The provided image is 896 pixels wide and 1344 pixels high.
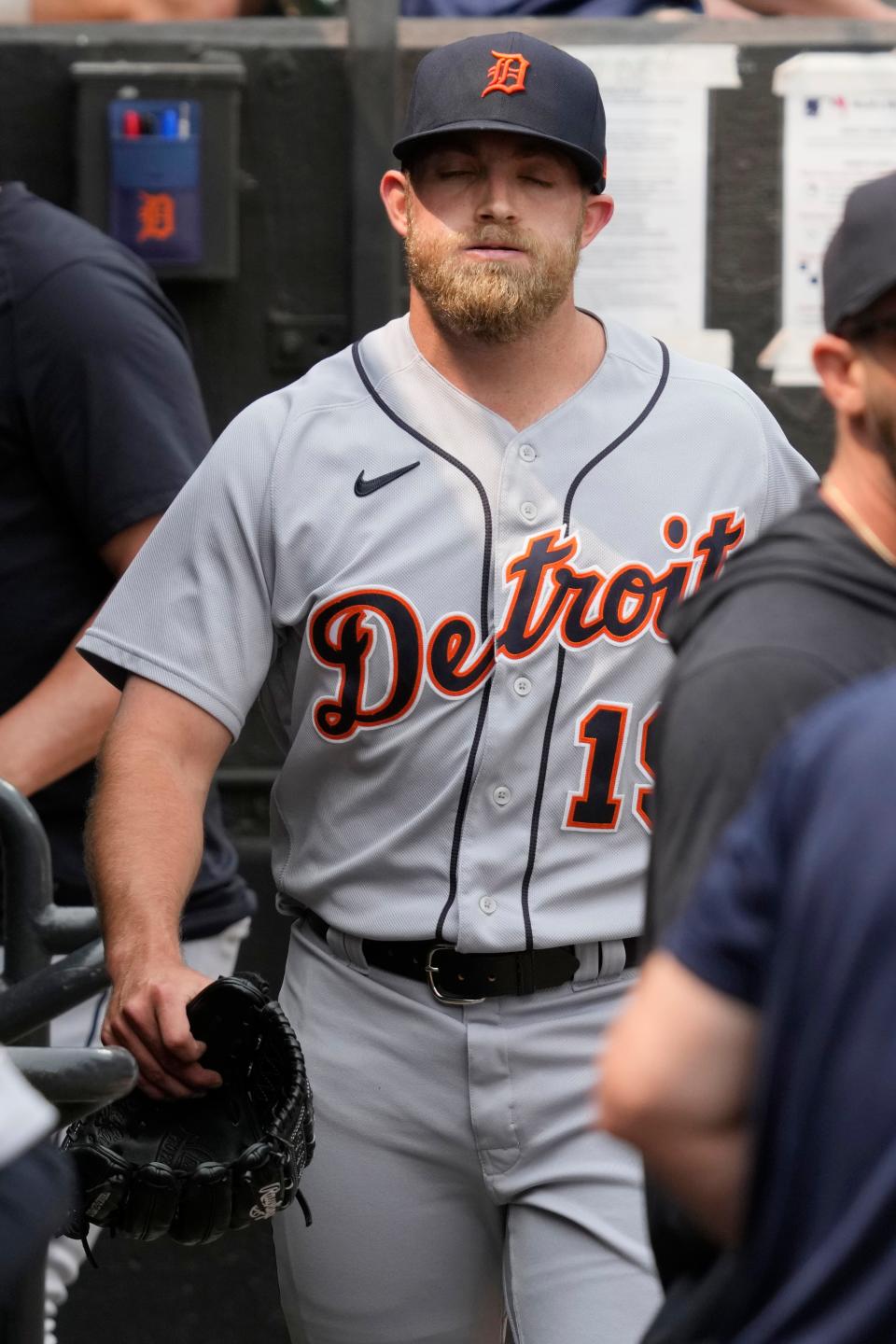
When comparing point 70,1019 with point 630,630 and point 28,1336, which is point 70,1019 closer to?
point 28,1336

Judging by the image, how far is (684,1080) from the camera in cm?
125

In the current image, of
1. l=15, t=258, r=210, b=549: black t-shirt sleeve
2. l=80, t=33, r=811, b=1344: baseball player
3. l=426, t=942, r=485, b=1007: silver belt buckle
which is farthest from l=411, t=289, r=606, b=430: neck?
l=426, t=942, r=485, b=1007: silver belt buckle

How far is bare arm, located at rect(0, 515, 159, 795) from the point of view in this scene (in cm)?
303

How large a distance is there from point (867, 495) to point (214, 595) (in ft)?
3.91

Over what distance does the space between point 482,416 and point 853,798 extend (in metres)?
1.57

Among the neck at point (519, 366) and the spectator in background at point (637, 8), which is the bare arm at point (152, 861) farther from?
the spectator in background at point (637, 8)

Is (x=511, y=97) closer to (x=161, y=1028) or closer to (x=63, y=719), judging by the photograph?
(x=63, y=719)

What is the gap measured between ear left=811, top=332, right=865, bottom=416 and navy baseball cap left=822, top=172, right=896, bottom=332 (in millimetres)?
→ 14

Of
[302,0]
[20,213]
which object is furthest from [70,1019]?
[302,0]

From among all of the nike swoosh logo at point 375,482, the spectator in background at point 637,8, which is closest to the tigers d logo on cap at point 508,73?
the nike swoosh logo at point 375,482

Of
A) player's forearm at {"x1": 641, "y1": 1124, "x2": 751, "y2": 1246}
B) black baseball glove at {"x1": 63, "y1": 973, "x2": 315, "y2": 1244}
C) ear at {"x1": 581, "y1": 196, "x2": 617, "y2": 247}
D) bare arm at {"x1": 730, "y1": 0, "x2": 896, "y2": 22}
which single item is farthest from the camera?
bare arm at {"x1": 730, "y1": 0, "x2": 896, "y2": 22}

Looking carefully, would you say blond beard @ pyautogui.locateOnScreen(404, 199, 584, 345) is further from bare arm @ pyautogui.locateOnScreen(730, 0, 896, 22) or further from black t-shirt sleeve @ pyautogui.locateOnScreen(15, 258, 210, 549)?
bare arm @ pyautogui.locateOnScreen(730, 0, 896, 22)

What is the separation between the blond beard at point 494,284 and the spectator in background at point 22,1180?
1434mm

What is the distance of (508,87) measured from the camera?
2.63 meters
